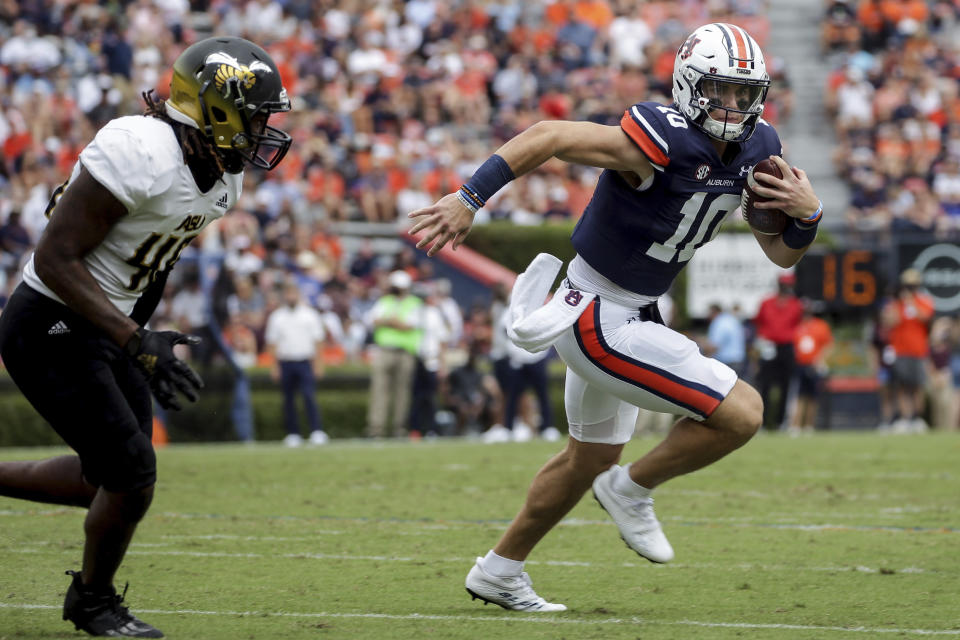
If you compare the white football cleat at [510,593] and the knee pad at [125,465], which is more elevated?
the knee pad at [125,465]

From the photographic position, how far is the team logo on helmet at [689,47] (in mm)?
4746

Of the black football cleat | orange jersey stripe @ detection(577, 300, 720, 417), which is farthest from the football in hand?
the black football cleat

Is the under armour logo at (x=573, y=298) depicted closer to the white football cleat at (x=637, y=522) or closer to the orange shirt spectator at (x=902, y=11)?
the white football cleat at (x=637, y=522)

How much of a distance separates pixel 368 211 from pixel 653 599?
1250cm

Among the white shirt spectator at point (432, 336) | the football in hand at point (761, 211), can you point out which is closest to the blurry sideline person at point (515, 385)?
the white shirt spectator at point (432, 336)

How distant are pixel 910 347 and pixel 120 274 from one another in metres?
13.1

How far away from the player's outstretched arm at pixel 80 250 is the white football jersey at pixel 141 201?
4 centimetres

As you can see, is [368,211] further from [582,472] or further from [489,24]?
[582,472]

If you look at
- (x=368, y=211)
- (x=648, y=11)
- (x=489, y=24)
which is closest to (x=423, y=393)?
(x=368, y=211)

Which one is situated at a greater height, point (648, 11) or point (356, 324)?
point (648, 11)

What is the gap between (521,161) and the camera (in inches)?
172

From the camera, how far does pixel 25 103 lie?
648 inches

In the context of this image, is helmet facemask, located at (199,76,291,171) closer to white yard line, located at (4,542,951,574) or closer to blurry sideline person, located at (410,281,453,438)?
white yard line, located at (4,542,951,574)

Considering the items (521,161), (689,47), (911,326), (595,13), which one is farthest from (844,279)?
(521,161)
